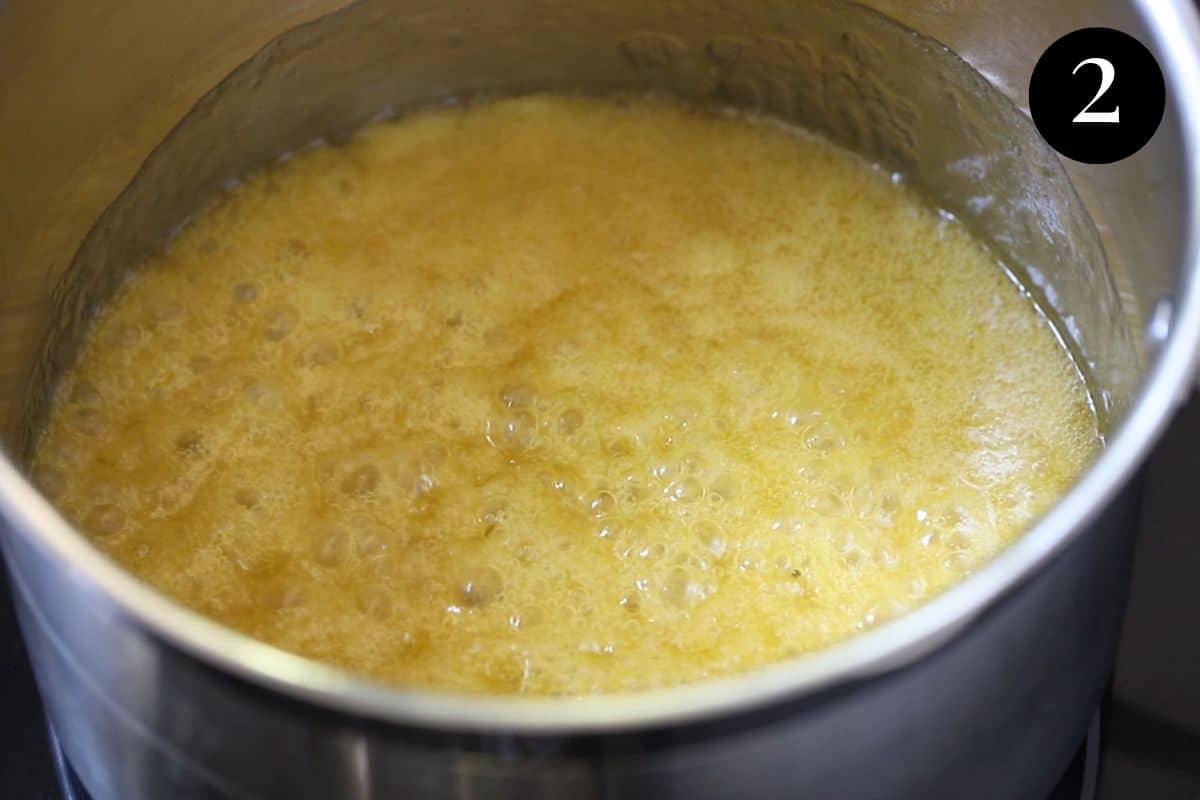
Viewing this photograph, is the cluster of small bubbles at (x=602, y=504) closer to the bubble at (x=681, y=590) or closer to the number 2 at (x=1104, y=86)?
the bubble at (x=681, y=590)

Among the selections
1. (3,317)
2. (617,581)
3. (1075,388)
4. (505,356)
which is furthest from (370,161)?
(1075,388)

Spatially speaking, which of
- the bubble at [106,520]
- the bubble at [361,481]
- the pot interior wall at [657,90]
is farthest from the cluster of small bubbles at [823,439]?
the bubble at [106,520]

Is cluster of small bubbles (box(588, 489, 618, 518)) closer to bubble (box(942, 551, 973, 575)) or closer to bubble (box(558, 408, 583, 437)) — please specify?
bubble (box(558, 408, 583, 437))

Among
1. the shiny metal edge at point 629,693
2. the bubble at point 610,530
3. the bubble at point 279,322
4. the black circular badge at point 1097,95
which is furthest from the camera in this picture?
the bubble at point 279,322

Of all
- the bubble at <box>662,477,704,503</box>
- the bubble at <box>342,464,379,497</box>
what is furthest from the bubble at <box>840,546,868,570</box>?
the bubble at <box>342,464,379,497</box>

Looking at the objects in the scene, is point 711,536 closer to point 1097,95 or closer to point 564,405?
point 564,405

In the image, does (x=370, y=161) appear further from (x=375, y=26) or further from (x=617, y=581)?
(x=617, y=581)
